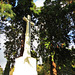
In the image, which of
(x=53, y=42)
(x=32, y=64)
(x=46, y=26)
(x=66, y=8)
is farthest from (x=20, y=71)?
(x=66, y=8)

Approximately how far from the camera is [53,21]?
1128 cm

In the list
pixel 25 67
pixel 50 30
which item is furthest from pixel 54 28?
pixel 25 67

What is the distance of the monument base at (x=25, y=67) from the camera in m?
4.40

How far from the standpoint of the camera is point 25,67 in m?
4.51

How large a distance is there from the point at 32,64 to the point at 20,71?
71 centimetres

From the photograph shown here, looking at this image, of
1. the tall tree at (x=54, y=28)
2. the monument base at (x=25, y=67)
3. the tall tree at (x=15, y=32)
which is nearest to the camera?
the monument base at (x=25, y=67)

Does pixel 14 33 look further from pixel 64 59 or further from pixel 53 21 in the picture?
pixel 64 59

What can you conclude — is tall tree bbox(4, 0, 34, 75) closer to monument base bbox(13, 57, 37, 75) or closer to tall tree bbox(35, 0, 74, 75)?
tall tree bbox(35, 0, 74, 75)

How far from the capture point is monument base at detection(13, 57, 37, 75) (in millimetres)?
4402

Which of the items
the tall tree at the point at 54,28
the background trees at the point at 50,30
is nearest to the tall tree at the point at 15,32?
the background trees at the point at 50,30

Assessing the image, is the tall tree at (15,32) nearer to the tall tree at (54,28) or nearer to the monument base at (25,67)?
the tall tree at (54,28)

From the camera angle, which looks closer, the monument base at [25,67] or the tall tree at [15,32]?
the monument base at [25,67]

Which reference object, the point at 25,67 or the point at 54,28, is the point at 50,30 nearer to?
the point at 54,28

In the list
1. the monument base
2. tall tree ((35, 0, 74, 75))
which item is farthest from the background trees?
the monument base
